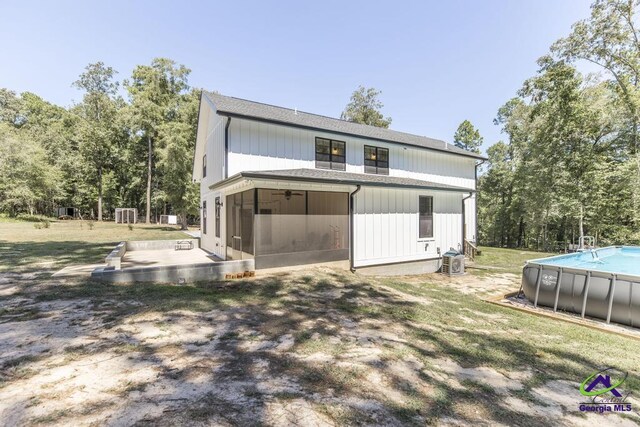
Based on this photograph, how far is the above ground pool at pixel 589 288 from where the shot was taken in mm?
5637

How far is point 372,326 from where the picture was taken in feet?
15.1

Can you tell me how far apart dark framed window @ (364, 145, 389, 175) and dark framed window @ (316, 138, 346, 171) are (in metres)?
1.22

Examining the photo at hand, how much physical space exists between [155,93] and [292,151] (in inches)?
901

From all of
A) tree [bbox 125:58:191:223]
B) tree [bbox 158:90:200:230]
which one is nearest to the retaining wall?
tree [bbox 158:90:200:230]

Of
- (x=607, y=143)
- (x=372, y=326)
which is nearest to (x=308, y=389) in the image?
(x=372, y=326)

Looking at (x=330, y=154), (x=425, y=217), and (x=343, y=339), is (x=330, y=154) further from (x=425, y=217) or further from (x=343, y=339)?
(x=343, y=339)

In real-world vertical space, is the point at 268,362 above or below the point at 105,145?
below

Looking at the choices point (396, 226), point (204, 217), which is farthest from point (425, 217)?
point (204, 217)

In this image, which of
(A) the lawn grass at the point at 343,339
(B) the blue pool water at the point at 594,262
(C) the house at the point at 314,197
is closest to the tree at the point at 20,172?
(C) the house at the point at 314,197

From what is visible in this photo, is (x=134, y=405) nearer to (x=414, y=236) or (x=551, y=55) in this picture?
(x=414, y=236)

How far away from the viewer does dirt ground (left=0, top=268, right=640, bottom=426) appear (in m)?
2.32

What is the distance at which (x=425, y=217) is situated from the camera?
38.1 ft

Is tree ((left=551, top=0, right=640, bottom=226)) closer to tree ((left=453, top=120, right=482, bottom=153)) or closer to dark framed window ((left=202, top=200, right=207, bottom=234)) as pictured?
tree ((left=453, top=120, right=482, bottom=153))

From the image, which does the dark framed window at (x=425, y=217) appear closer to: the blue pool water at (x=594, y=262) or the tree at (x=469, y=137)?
the blue pool water at (x=594, y=262)
